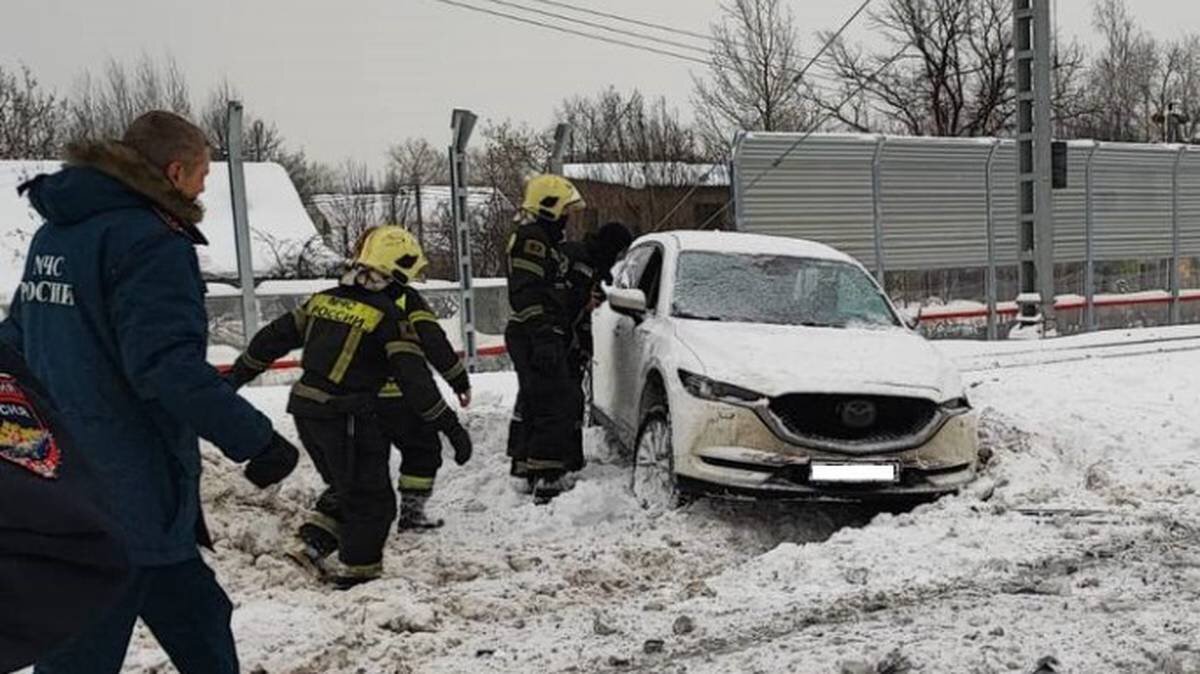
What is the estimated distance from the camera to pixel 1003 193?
59.7 feet

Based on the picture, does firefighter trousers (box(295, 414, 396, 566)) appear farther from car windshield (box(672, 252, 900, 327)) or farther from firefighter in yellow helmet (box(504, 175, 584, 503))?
car windshield (box(672, 252, 900, 327))

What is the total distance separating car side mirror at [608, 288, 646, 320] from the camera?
6.86m

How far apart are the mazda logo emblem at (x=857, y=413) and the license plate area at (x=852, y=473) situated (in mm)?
230

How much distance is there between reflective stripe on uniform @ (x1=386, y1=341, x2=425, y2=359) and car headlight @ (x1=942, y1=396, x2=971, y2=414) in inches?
115

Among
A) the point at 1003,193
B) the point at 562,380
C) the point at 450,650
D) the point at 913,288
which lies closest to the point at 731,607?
the point at 450,650

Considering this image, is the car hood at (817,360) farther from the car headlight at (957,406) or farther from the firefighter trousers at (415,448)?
the firefighter trousers at (415,448)

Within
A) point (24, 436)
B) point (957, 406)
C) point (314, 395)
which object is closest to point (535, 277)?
point (314, 395)

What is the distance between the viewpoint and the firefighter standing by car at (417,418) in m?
5.66

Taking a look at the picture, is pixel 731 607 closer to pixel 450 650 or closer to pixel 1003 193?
pixel 450 650

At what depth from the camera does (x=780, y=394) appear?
18.9ft

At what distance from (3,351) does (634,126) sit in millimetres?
32677

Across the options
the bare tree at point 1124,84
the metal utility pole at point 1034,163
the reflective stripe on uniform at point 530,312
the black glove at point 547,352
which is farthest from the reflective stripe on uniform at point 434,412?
the bare tree at point 1124,84

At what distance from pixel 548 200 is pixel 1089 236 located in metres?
15.4

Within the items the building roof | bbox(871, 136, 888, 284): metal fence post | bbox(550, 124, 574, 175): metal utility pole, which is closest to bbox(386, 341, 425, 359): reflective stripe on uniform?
bbox(550, 124, 574, 175): metal utility pole
